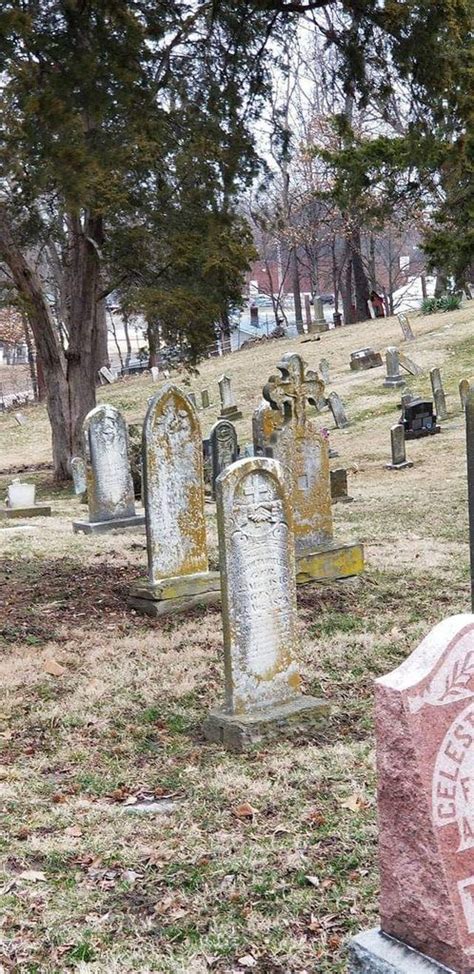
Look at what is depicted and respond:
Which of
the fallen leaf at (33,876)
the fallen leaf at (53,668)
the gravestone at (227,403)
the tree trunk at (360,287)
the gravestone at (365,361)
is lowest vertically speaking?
the fallen leaf at (33,876)

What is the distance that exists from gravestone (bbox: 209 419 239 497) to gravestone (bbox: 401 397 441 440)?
7.28 metres

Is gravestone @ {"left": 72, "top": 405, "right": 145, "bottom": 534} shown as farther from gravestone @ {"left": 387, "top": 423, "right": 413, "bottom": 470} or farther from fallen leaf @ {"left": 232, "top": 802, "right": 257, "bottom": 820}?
fallen leaf @ {"left": 232, "top": 802, "right": 257, "bottom": 820}

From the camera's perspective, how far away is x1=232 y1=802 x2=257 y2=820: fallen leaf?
5.73 meters

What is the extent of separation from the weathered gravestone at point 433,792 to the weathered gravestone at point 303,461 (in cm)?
680

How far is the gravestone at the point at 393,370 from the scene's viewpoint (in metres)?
28.5

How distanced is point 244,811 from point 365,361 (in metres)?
27.6

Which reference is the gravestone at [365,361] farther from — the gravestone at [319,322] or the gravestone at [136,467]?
the gravestone at [136,467]

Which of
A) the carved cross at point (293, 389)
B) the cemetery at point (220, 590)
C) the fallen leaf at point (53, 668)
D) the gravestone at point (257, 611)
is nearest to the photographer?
the cemetery at point (220, 590)

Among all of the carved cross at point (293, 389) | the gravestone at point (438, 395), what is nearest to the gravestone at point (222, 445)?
the carved cross at point (293, 389)

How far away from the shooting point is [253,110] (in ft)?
41.1

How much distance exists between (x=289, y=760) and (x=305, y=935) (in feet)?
6.44

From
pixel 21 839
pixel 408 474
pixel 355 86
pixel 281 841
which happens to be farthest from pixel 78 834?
pixel 408 474

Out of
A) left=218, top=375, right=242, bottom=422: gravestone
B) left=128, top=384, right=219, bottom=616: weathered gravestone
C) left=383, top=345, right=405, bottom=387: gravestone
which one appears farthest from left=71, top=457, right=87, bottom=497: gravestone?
left=383, top=345, right=405, bottom=387: gravestone

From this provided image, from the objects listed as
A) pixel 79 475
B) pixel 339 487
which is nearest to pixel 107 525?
pixel 339 487
